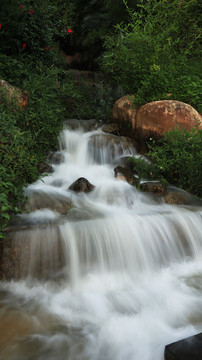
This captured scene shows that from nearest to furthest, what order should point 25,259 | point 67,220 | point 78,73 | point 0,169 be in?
1. point 25,259
2. point 67,220
3. point 0,169
4. point 78,73

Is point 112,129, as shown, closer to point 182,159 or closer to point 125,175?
point 125,175

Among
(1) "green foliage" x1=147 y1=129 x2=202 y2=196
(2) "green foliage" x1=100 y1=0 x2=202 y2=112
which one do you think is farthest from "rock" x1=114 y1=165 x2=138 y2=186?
(2) "green foliage" x1=100 y1=0 x2=202 y2=112

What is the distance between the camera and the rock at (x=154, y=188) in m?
4.95

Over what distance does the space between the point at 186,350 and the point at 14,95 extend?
17.3ft

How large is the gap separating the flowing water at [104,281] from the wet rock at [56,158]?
107 centimetres

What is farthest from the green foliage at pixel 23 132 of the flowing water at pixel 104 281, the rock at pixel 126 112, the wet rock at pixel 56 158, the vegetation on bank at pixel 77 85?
the rock at pixel 126 112

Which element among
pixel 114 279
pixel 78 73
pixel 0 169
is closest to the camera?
pixel 114 279

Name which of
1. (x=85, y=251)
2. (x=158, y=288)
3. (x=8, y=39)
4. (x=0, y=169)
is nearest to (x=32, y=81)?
(x=8, y=39)

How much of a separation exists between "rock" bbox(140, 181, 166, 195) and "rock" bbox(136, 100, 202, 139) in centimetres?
141

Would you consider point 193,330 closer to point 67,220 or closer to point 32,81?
point 67,220

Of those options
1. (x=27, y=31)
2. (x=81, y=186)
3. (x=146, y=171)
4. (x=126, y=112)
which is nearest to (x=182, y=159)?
(x=146, y=171)

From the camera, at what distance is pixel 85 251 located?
334 centimetres

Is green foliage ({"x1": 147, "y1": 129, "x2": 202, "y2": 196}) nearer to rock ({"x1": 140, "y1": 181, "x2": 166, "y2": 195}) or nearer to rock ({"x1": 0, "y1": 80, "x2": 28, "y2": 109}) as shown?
rock ({"x1": 140, "y1": 181, "x2": 166, "y2": 195})

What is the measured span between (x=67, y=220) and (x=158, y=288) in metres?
1.36
